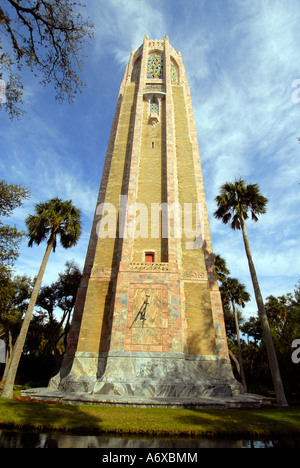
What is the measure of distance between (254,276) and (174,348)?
6.57 m

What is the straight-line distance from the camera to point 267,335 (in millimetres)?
14344

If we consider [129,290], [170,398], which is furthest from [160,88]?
[170,398]

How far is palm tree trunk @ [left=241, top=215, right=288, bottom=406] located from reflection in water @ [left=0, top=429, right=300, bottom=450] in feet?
27.1

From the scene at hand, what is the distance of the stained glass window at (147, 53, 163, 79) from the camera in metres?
28.2

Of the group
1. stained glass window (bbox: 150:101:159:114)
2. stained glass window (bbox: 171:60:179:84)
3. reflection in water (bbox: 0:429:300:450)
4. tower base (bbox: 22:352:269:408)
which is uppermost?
stained glass window (bbox: 171:60:179:84)

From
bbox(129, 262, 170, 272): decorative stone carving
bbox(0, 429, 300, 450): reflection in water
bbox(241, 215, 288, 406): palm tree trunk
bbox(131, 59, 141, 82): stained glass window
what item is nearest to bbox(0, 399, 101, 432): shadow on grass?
bbox(0, 429, 300, 450): reflection in water

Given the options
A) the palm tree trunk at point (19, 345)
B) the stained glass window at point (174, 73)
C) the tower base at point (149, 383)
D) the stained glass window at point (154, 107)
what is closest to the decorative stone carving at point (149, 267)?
the tower base at point (149, 383)

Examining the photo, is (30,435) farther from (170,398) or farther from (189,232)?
(189,232)

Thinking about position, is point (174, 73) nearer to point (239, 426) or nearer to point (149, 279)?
point (149, 279)

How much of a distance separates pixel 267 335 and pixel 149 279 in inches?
280

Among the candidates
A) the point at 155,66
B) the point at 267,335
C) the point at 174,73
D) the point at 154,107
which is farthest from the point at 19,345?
the point at 174,73

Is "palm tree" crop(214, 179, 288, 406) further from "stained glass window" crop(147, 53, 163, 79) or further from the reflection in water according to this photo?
"stained glass window" crop(147, 53, 163, 79)

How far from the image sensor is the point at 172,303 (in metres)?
14.2

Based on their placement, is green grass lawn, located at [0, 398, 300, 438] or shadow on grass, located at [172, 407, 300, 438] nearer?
green grass lawn, located at [0, 398, 300, 438]
